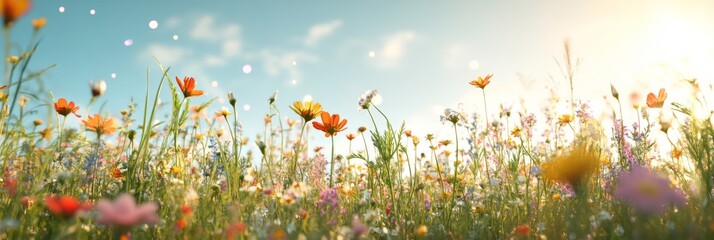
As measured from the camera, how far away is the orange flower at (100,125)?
251 centimetres

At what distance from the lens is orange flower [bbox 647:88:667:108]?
112 inches

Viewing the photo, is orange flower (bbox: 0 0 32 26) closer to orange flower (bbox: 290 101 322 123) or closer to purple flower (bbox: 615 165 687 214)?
orange flower (bbox: 290 101 322 123)

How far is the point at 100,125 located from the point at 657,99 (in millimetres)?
3365

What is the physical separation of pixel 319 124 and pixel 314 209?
25.5 inches

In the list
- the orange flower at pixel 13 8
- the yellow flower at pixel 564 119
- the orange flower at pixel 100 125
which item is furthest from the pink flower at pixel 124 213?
the yellow flower at pixel 564 119

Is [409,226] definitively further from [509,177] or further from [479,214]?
[509,177]

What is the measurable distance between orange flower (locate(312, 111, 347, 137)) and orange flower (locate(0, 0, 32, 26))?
157 centimetres

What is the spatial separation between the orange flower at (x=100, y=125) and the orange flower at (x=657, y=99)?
3253 millimetres

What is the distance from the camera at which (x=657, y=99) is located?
288 centimetres

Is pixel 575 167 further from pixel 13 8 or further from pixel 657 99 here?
pixel 13 8

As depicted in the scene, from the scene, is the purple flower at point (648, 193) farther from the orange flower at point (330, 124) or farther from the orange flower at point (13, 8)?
the orange flower at point (13, 8)

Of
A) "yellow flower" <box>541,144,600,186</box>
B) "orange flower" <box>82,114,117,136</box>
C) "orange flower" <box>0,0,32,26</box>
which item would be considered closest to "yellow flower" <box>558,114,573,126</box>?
"yellow flower" <box>541,144,600,186</box>

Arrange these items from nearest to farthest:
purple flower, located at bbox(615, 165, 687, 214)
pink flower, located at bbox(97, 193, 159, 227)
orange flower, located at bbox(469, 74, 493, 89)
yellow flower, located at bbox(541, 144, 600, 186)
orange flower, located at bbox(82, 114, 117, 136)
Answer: pink flower, located at bbox(97, 193, 159, 227) < purple flower, located at bbox(615, 165, 687, 214) < yellow flower, located at bbox(541, 144, 600, 186) < orange flower, located at bbox(82, 114, 117, 136) < orange flower, located at bbox(469, 74, 493, 89)

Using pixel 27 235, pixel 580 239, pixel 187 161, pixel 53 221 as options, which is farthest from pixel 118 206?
pixel 187 161
